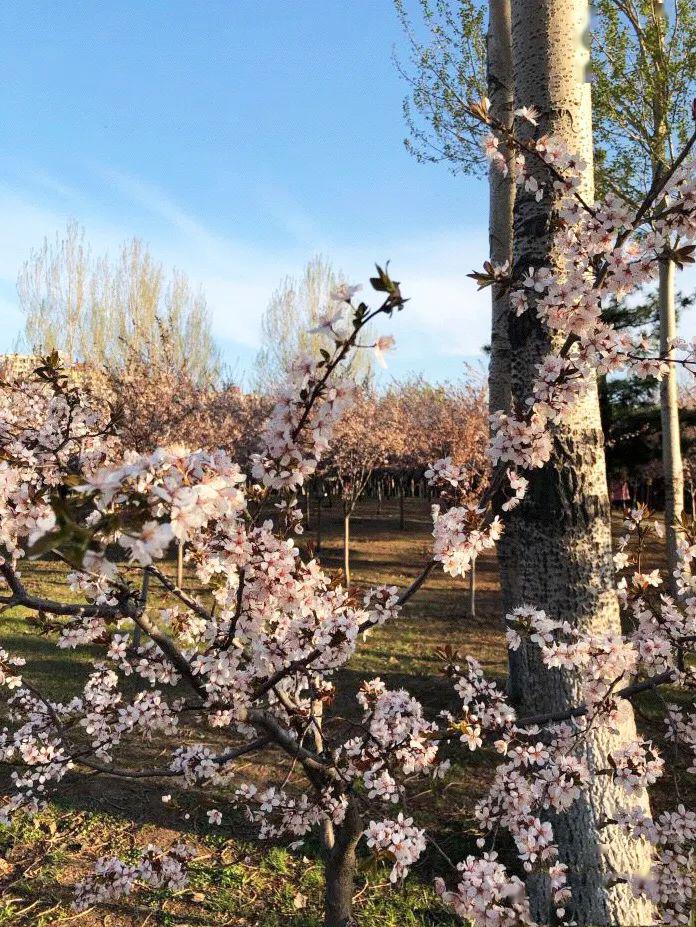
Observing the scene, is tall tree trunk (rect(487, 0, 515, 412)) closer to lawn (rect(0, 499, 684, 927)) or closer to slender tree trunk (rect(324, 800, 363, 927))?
lawn (rect(0, 499, 684, 927))

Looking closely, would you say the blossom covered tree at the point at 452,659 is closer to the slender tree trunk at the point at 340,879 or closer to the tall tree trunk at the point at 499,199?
the slender tree trunk at the point at 340,879

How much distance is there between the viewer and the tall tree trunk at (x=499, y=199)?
515 centimetres

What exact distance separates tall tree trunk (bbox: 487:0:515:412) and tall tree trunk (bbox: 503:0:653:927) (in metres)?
1.53

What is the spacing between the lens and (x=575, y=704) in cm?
309

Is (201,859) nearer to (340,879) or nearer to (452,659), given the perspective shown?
(340,879)

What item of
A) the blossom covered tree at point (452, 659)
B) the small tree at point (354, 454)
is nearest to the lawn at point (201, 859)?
the blossom covered tree at point (452, 659)

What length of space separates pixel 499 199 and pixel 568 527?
3575 millimetres

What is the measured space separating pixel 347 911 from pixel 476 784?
2.14 meters

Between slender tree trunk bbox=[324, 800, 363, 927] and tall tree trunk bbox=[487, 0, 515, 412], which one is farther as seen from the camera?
tall tree trunk bbox=[487, 0, 515, 412]

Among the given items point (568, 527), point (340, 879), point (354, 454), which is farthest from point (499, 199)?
point (354, 454)

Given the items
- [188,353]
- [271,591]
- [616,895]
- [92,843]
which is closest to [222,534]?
[271,591]

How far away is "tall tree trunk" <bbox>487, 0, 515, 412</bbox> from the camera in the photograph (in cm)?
515

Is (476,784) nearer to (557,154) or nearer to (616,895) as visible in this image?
(616,895)

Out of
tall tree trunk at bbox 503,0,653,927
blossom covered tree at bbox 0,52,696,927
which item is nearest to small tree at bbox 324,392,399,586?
A: tall tree trunk at bbox 503,0,653,927
